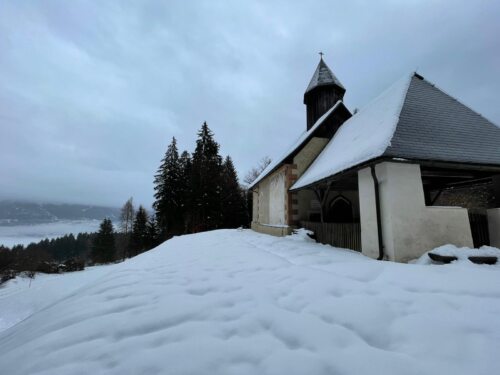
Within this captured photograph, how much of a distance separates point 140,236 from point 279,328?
3515 centimetres

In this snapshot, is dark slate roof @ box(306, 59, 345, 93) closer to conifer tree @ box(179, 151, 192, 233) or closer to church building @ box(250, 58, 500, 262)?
church building @ box(250, 58, 500, 262)

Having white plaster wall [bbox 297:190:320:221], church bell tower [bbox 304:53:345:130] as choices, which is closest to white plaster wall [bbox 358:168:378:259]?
white plaster wall [bbox 297:190:320:221]

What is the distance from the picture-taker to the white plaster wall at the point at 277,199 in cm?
1366

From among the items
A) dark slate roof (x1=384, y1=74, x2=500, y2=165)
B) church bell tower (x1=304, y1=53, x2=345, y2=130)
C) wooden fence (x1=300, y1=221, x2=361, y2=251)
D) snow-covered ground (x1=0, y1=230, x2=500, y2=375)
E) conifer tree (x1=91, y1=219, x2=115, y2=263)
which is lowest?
conifer tree (x1=91, y1=219, x2=115, y2=263)

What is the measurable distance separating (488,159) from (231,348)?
28.9 feet

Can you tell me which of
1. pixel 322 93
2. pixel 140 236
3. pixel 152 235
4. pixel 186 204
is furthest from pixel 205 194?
pixel 322 93

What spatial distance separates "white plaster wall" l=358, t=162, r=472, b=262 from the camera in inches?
239

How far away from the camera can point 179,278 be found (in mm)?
4668

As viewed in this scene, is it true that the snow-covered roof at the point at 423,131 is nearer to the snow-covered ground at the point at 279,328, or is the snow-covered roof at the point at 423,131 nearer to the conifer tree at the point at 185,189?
the snow-covered ground at the point at 279,328

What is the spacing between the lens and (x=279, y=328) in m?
2.54

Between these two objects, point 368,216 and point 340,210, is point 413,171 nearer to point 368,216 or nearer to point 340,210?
point 368,216

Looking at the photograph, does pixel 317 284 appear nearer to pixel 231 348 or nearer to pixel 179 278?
pixel 231 348

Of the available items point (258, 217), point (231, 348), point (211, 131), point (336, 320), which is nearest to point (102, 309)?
point (231, 348)

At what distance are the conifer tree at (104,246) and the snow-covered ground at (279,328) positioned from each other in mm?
43225
